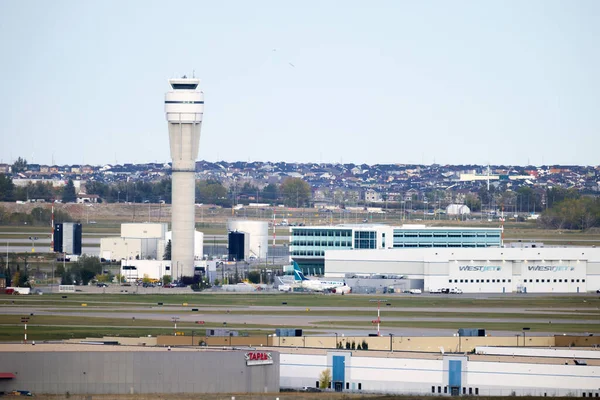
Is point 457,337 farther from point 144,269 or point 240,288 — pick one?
point 144,269

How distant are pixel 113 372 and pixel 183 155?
71099 mm

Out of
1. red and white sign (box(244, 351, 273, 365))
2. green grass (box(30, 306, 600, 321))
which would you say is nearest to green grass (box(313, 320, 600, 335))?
green grass (box(30, 306, 600, 321))

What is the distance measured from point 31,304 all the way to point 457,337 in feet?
145

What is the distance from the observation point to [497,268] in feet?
415

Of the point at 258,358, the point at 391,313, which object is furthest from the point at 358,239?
the point at 258,358

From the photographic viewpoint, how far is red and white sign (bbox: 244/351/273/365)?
61.8 metres

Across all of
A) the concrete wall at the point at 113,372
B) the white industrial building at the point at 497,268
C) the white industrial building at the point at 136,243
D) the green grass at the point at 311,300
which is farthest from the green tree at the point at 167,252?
the concrete wall at the point at 113,372

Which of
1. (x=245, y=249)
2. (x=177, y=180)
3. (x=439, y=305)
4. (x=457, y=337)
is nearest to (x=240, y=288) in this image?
(x=177, y=180)

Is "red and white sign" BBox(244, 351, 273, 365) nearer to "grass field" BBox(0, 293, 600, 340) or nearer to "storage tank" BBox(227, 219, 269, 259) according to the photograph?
"grass field" BBox(0, 293, 600, 340)

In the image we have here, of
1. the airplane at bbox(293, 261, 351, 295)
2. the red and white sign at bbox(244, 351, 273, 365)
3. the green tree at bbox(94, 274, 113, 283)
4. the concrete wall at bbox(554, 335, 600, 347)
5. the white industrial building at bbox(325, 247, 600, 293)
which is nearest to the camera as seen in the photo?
the red and white sign at bbox(244, 351, 273, 365)

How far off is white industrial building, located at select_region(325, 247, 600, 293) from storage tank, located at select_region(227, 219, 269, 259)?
123 ft

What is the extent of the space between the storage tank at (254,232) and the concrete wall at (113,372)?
334ft

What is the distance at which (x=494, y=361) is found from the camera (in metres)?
64.0

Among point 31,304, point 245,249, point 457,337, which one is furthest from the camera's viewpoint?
point 245,249
